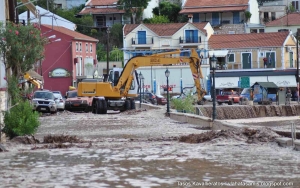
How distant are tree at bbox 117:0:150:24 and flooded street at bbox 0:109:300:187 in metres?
86.5

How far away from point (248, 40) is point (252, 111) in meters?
36.2

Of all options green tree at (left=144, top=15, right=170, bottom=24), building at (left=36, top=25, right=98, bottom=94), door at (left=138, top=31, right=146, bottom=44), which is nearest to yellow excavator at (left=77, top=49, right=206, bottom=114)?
building at (left=36, top=25, right=98, bottom=94)

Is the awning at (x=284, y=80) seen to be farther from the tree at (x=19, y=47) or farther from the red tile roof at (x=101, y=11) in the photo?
the tree at (x=19, y=47)

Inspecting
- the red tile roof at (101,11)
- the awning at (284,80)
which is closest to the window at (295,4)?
the red tile roof at (101,11)

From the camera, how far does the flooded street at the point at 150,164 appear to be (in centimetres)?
1634

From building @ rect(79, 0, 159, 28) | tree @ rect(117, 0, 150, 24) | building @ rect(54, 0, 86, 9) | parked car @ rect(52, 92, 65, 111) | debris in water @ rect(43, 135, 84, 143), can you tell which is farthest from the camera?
building @ rect(54, 0, 86, 9)

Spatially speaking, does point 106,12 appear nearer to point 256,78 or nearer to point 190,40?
point 190,40

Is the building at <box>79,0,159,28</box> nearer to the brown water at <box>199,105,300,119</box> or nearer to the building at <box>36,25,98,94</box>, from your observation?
the building at <box>36,25,98,94</box>

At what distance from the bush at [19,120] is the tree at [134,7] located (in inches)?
3451

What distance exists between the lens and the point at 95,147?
2438 centimetres

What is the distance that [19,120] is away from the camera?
26.0 meters

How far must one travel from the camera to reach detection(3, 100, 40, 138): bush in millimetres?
25984

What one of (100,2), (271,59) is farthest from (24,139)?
(100,2)

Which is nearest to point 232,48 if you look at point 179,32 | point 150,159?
point 179,32
